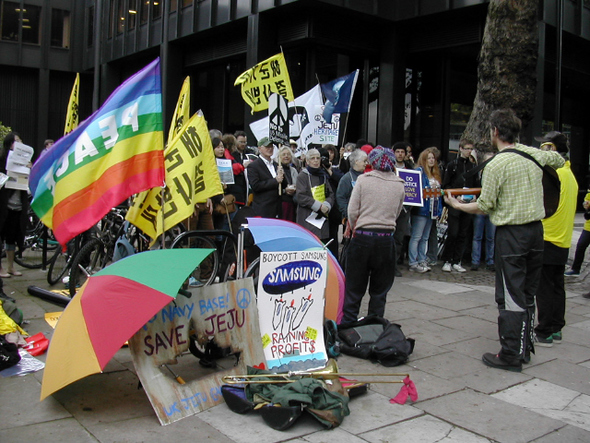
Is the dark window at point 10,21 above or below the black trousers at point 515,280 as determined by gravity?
above

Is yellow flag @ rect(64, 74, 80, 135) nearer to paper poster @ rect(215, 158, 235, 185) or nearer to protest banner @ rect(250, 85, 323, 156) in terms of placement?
paper poster @ rect(215, 158, 235, 185)

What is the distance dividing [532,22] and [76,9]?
33.0m

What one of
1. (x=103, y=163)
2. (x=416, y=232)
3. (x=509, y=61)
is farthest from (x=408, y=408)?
(x=509, y=61)

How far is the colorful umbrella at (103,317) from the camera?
367cm

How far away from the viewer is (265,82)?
32.5 ft

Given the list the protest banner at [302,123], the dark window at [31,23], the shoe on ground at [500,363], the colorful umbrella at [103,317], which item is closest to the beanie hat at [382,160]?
the shoe on ground at [500,363]

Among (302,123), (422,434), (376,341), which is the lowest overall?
(422,434)

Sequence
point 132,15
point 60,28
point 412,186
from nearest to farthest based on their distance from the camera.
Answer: point 412,186
point 132,15
point 60,28

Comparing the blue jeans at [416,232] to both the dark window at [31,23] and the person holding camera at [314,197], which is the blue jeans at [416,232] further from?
the dark window at [31,23]

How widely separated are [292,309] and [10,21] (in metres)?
37.3

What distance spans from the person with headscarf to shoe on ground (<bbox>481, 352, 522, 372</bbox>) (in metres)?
1.12

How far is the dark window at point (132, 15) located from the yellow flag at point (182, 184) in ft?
85.4

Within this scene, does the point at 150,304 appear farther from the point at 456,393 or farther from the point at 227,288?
the point at 456,393

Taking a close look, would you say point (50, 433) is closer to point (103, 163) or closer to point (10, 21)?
point (103, 163)
